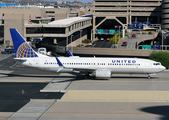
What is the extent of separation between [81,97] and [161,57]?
120 feet

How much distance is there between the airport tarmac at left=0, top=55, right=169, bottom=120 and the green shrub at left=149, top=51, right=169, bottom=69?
1040 centimetres

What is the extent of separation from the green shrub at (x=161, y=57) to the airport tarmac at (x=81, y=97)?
409 inches

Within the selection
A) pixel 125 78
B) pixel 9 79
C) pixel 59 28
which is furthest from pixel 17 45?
pixel 59 28

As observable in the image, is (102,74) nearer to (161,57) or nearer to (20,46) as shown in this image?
(20,46)

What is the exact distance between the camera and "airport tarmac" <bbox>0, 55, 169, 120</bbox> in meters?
33.6

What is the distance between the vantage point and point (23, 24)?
361 ft

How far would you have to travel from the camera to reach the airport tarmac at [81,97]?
110ft

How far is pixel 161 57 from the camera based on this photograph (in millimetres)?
73125

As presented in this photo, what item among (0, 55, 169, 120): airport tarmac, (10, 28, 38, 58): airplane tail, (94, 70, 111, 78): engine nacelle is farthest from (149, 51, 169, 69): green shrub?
(10, 28, 38, 58): airplane tail

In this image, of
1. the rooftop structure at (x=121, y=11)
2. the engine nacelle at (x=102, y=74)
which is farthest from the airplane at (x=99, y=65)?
the rooftop structure at (x=121, y=11)

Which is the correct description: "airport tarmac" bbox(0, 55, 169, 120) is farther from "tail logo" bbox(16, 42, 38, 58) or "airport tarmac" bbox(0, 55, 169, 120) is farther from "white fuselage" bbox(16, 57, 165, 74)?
"tail logo" bbox(16, 42, 38, 58)

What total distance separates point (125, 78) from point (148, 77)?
4.49 meters

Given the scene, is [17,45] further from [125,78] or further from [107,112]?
[107,112]

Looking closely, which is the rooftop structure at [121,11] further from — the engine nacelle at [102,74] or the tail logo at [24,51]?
the engine nacelle at [102,74]
